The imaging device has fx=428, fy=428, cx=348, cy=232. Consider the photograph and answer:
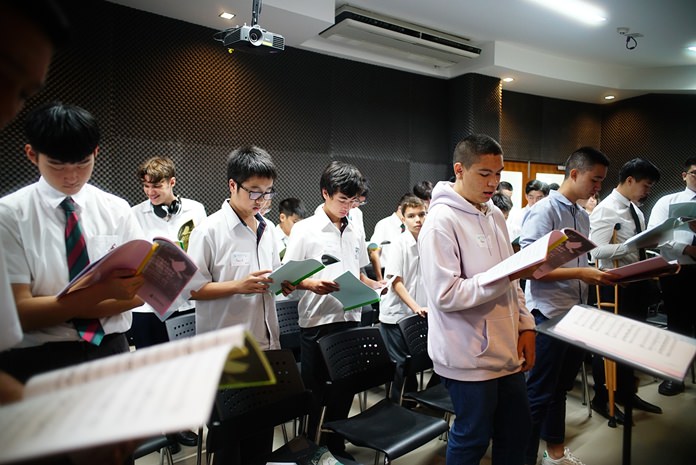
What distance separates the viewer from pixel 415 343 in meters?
3.01

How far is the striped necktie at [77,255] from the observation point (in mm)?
1545

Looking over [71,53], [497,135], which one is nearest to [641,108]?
[497,135]

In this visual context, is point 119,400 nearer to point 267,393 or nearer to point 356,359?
point 267,393

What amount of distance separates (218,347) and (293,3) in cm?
476

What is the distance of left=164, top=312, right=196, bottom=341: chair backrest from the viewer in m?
2.55

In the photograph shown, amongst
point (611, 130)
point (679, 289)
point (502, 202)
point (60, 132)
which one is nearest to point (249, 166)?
point (60, 132)

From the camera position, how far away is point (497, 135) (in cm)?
717

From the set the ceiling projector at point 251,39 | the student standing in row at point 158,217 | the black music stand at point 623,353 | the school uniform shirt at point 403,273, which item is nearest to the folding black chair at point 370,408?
the school uniform shirt at point 403,273

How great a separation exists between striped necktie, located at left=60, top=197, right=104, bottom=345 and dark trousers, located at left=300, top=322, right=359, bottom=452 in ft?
4.35

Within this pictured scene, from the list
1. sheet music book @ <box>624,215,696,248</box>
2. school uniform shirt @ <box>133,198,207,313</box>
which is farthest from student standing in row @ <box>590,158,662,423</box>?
school uniform shirt @ <box>133,198,207,313</box>

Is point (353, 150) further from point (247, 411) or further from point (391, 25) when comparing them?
point (247, 411)

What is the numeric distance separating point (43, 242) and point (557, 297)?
265cm

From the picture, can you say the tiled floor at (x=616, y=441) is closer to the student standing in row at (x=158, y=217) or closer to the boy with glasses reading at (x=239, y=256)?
the student standing in row at (x=158, y=217)

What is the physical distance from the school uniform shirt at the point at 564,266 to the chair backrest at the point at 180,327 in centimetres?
213
